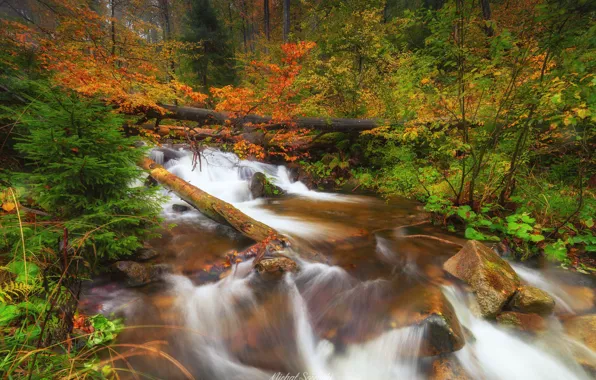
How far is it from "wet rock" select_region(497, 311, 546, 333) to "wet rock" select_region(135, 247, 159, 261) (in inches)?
187

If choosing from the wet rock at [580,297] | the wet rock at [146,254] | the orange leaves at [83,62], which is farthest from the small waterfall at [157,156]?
the wet rock at [580,297]

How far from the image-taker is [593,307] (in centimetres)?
338

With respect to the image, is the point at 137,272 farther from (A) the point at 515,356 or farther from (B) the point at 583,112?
(B) the point at 583,112

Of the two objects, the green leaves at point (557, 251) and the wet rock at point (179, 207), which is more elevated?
the wet rock at point (179, 207)

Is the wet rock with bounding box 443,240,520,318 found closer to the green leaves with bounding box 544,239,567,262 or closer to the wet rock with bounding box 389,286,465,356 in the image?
the wet rock with bounding box 389,286,465,356

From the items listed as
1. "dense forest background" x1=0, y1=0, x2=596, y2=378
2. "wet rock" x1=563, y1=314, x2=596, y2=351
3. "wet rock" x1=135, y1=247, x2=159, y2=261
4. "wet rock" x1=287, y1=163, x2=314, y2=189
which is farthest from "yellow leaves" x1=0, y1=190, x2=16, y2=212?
"wet rock" x1=287, y1=163, x2=314, y2=189

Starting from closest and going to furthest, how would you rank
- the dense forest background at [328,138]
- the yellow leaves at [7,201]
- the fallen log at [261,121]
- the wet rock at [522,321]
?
the dense forest background at [328,138] → the yellow leaves at [7,201] → the wet rock at [522,321] → the fallen log at [261,121]

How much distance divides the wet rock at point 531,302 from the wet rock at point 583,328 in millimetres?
215

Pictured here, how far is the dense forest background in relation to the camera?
2.21m

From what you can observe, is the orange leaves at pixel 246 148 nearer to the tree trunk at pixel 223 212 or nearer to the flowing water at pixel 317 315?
the tree trunk at pixel 223 212

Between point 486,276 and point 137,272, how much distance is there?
4568mm

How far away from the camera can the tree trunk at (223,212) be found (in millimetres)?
4453

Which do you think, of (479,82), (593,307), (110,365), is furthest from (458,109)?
(110,365)

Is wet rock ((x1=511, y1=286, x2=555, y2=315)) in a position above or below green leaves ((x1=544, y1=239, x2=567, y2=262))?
below
